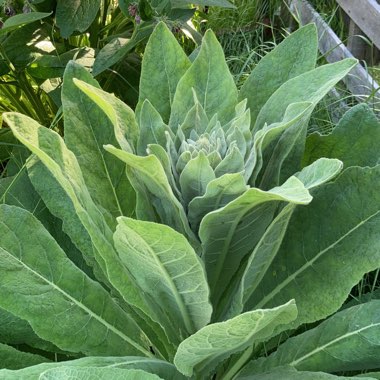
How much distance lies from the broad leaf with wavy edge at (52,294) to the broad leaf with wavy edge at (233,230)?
0.58ft

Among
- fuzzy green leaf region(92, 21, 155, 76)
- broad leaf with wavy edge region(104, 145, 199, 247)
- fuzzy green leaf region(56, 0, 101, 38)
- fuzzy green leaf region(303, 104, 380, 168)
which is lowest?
fuzzy green leaf region(303, 104, 380, 168)

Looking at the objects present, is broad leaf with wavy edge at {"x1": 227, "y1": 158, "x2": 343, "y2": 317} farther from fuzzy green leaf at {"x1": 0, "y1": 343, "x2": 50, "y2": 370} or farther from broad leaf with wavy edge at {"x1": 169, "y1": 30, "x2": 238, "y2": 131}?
fuzzy green leaf at {"x1": 0, "y1": 343, "x2": 50, "y2": 370}

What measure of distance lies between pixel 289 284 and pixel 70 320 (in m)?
0.36

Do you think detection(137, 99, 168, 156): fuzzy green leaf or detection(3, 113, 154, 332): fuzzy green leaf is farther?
detection(137, 99, 168, 156): fuzzy green leaf

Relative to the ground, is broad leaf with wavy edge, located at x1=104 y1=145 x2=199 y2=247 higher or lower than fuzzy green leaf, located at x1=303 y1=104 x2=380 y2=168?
higher

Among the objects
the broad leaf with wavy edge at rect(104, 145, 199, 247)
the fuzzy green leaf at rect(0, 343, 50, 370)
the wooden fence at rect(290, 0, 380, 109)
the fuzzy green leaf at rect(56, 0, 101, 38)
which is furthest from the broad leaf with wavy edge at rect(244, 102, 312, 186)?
the wooden fence at rect(290, 0, 380, 109)

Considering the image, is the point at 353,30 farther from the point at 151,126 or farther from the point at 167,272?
the point at 167,272

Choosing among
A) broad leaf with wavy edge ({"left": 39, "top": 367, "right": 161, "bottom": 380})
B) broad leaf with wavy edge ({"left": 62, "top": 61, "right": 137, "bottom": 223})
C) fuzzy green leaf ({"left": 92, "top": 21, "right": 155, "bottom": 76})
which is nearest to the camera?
broad leaf with wavy edge ({"left": 39, "top": 367, "right": 161, "bottom": 380})

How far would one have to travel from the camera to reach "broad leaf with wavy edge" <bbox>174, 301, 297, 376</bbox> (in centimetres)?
81

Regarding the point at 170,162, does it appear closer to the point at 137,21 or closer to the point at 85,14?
the point at 137,21

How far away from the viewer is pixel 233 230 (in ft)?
3.11

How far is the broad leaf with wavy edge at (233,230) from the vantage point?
0.81 m

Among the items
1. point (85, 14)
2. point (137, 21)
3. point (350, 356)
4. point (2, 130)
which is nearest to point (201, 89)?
point (350, 356)

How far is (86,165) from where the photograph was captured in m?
1.15
